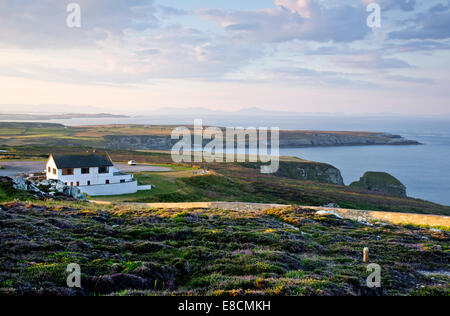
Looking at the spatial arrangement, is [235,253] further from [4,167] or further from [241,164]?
[241,164]

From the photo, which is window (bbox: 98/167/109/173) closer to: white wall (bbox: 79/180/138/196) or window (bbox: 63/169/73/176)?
white wall (bbox: 79/180/138/196)

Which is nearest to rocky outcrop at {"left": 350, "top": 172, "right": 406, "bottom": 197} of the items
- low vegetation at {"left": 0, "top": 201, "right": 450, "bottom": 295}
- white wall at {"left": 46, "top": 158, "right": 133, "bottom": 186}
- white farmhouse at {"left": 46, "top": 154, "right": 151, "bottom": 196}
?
white farmhouse at {"left": 46, "top": 154, "right": 151, "bottom": 196}

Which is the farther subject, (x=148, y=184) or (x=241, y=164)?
(x=241, y=164)

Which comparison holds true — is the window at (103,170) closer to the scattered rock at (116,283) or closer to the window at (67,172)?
the window at (67,172)

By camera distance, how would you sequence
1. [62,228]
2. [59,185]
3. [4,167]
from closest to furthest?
[62,228]
[59,185]
[4,167]

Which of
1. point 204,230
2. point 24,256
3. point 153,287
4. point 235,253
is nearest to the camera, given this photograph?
point 153,287

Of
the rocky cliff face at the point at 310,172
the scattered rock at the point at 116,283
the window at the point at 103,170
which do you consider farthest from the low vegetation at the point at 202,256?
the rocky cliff face at the point at 310,172
